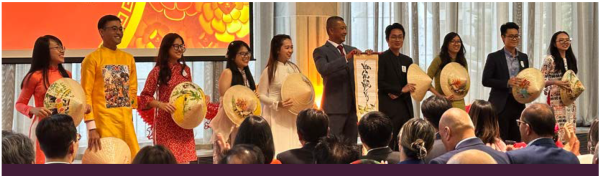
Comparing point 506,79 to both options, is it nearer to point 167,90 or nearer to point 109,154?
point 167,90

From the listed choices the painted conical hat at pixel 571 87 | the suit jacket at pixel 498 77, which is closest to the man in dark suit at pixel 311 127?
the suit jacket at pixel 498 77

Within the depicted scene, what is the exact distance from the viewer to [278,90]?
238 inches

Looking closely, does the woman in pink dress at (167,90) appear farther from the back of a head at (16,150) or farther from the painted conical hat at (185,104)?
the back of a head at (16,150)

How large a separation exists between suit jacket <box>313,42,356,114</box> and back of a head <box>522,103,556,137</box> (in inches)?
96.6

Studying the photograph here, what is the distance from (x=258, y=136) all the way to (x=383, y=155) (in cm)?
51

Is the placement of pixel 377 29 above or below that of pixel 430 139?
above

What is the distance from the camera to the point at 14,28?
6926mm

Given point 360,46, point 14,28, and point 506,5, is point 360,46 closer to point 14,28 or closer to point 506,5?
point 506,5

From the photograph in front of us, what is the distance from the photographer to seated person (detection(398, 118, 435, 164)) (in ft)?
11.4

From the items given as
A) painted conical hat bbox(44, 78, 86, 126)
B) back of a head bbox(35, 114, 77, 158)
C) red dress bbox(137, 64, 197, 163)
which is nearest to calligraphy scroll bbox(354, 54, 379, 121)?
red dress bbox(137, 64, 197, 163)

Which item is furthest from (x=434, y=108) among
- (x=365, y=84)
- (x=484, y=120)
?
(x=365, y=84)

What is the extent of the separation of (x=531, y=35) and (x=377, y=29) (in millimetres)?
1854

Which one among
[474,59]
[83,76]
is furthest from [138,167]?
[474,59]

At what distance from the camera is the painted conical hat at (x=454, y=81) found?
6.35m
